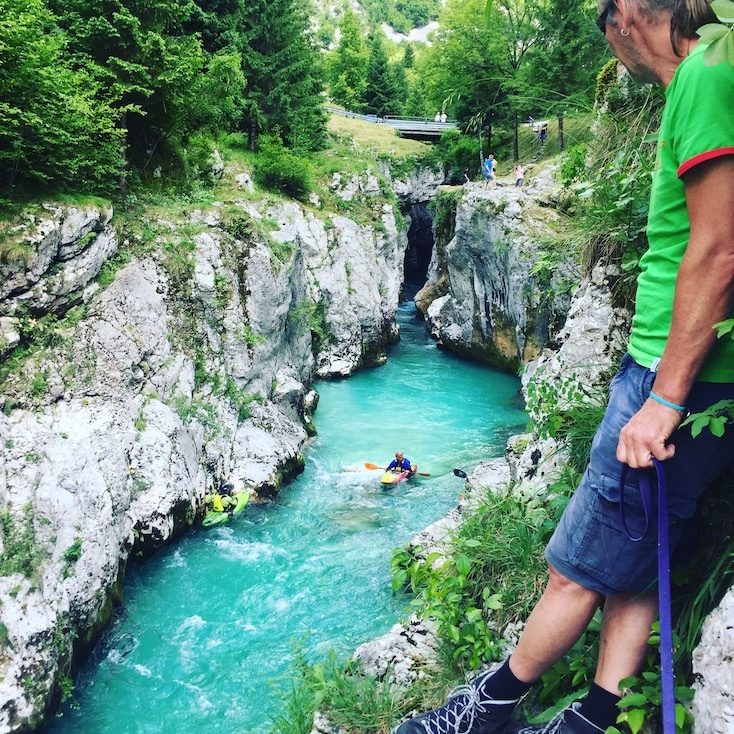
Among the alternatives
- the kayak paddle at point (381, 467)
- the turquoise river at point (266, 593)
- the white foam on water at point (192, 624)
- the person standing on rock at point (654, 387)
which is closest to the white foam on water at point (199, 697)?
the turquoise river at point (266, 593)

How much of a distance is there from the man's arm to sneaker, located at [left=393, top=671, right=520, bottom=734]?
4.26 ft

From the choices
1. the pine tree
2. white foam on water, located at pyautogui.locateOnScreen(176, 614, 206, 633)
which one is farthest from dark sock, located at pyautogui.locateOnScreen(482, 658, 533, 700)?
the pine tree

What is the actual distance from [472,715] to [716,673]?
1.04 m

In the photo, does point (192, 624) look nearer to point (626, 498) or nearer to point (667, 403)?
point (626, 498)

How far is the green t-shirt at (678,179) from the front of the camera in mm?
1622

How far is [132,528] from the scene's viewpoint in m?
9.80

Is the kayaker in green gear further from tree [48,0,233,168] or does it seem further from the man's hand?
the man's hand

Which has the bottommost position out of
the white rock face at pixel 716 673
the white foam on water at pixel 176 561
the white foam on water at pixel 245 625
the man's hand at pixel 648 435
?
the white foam on water at pixel 245 625

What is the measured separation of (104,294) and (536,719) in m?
10.6

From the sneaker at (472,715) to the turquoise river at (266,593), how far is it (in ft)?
6.88

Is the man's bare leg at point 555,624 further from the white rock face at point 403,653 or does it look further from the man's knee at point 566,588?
the white rock face at point 403,653

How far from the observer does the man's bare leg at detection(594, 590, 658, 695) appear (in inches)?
85.4

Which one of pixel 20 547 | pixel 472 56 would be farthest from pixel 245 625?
pixel 472 56

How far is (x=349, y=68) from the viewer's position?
4650cm
